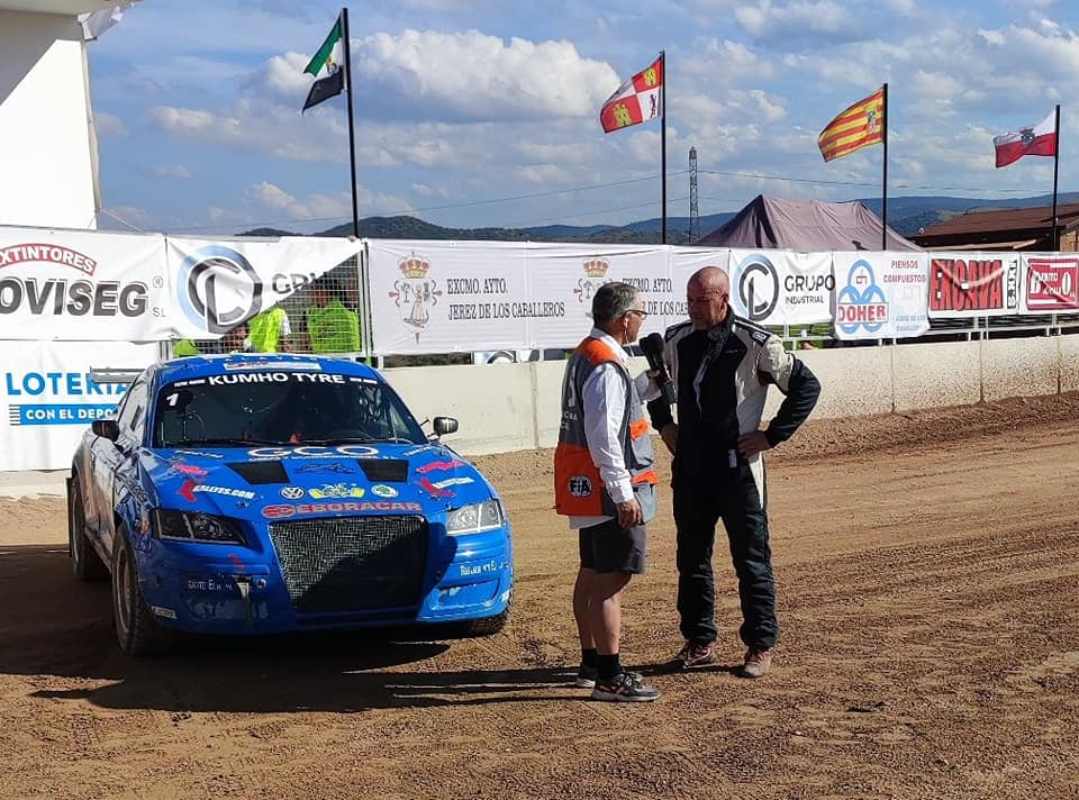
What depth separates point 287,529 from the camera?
18.8 feet

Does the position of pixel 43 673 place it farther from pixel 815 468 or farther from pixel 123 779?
pixel 815 468

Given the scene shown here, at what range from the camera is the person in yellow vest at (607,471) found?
5.25 meters

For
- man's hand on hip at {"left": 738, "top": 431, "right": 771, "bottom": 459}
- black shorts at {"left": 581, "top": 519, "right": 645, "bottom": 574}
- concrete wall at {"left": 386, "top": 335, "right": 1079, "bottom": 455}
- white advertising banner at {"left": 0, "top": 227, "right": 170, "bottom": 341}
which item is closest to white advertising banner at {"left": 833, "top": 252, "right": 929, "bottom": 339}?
concrete wall at {"left": 386, "top": 335, "right": 1079, "bottom": 455}

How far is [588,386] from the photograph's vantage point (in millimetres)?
5297

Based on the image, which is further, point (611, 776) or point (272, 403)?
point (272, 403)

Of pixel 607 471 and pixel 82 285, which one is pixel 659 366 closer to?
pixel 607 471

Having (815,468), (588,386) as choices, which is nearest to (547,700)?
(588,386)

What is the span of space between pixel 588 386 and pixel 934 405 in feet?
47.7

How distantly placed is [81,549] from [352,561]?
330 centimetres

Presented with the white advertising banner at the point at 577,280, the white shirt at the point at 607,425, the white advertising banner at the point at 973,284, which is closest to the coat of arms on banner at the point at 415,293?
the white advertising banner at the point at 577,280

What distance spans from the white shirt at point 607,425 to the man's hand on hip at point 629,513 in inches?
1.0

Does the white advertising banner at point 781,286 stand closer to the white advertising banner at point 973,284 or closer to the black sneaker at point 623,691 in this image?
the white advertising banner at point 973,284

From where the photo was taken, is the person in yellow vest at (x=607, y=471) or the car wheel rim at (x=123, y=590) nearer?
the person in yellow vest at (x=607, y=471)

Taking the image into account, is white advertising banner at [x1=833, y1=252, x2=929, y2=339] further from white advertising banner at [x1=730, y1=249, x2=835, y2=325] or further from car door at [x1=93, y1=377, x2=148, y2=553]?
car door at [x1=93, y1=377, x2=148, y2=553]
